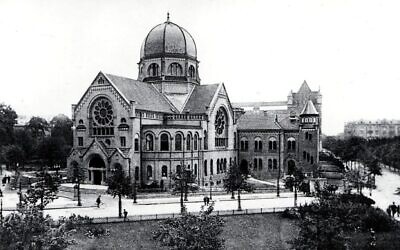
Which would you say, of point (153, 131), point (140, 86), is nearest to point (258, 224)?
point (153, 131)

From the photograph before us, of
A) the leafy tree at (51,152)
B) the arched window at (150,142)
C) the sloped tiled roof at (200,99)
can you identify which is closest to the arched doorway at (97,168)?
the arched window at (150,142)

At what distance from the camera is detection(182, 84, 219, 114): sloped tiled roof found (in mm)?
70162

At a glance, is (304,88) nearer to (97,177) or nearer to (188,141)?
(188,141)

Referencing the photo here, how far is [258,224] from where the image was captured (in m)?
41.4

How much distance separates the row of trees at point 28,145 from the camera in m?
78.9

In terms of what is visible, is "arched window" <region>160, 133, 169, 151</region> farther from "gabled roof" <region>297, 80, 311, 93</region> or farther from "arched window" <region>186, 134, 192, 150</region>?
"gabled roof" <region>297, 80, 311, 93</region>

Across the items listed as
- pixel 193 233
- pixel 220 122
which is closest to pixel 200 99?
pixel 220 122

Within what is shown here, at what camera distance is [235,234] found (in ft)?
129

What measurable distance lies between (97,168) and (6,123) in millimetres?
43320

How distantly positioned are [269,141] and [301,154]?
270 inches

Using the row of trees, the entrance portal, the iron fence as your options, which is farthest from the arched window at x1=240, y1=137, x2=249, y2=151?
the row of trees

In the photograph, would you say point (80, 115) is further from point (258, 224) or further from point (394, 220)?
point (394, 220)

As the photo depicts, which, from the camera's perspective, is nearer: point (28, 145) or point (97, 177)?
point (97, 177)

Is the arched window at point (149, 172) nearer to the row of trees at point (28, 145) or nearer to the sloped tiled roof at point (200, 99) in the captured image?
the sloped tiled roof at point (200, 99)
